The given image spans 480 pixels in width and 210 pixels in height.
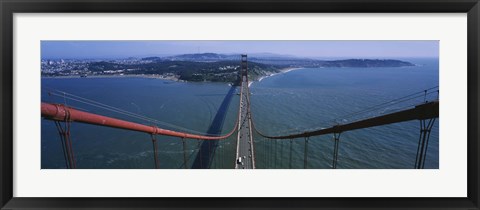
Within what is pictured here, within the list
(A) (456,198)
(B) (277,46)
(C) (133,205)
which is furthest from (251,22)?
(A) (456,198)

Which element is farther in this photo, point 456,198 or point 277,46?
point 277,46

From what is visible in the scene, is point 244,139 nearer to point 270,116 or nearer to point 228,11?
point 270,116

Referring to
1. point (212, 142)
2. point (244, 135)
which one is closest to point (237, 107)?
point (212, 142)

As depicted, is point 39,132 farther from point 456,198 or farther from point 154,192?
point 456,198

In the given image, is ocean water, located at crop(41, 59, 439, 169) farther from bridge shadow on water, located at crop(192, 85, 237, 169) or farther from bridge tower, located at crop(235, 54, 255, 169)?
bridge tower, located at crop(235, 54, 255, 169)

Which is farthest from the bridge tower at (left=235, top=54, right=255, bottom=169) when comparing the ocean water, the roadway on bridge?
the ocean water

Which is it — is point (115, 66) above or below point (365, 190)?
above
